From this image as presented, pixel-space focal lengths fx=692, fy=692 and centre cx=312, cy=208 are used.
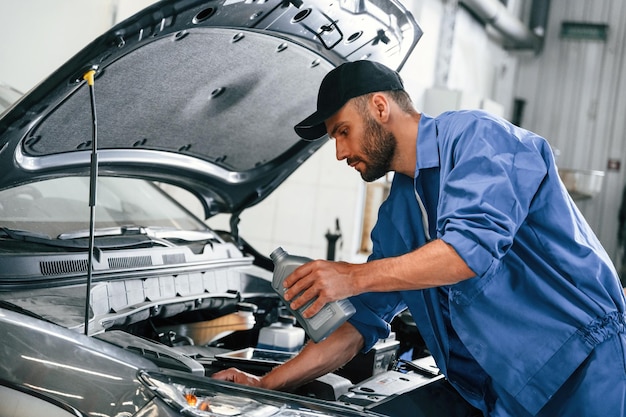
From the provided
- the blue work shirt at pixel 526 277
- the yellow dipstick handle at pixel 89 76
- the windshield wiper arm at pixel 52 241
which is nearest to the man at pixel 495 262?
the blue work shirt at pixel 526 277

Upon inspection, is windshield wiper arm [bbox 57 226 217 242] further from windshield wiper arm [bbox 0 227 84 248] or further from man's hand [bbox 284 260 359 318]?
man's hand [bbox 284 260 359 318]

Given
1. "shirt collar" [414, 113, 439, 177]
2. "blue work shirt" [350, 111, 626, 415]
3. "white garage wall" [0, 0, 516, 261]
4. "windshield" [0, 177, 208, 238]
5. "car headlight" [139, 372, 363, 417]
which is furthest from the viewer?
"white garage wall" [0, 0, 516, 261]

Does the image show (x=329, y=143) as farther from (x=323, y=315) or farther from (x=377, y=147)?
(x=323, y=315)

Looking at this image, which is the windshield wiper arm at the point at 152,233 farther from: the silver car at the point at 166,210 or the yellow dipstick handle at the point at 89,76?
the yellow dipstick handle at the point at 89,76

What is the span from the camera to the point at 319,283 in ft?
4.46

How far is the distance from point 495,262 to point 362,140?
0.41 meters

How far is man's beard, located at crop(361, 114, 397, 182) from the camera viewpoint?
150 centimetres

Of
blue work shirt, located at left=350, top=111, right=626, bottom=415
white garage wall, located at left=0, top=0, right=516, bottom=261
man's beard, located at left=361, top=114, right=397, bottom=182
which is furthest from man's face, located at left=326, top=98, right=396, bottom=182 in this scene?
white garage wall, located at left=0, top=0, right=516, bottom=261

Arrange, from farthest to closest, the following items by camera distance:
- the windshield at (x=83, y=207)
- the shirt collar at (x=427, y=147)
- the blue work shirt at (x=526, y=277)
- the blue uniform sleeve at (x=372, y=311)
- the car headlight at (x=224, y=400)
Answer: the windshield at (x=83, y=207) → the blue uniform sleeve at (x=372, y=311) → the shirt collar at (x=427, y=147) → the blue work shirt at (x=526, y=277) → the car headlight at (x=224, y=400)

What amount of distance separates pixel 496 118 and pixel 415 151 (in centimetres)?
20

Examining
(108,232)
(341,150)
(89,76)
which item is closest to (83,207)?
(108,232)

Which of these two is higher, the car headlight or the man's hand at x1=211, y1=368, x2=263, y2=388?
the car headlight

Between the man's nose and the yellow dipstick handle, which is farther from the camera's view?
the man's nose

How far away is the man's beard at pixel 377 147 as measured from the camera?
1503mm
